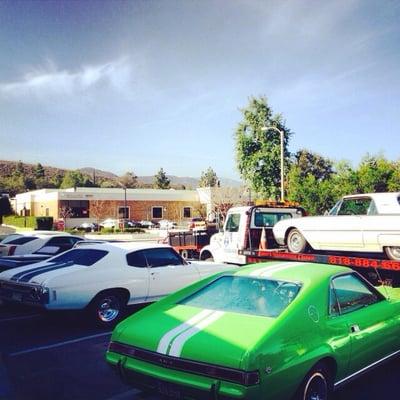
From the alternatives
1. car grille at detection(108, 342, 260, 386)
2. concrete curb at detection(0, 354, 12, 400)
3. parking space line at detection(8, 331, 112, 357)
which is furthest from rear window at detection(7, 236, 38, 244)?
car grille at detection(108, 342, 260, 386)

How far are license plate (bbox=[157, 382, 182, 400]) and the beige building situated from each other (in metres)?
48.4

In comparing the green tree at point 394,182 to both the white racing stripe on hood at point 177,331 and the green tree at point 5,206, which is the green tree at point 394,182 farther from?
the green tree at point 5,206

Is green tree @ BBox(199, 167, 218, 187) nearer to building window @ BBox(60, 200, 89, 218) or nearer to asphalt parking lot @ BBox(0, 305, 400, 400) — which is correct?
building window @ BBox(60, 200, 89, 218)

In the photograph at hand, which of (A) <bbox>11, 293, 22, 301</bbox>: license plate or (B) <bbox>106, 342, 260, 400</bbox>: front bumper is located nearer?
(B) <bbox>106, 342, 260, 400</bbox>: front bumper

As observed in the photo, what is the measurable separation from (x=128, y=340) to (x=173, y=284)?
14.4ft

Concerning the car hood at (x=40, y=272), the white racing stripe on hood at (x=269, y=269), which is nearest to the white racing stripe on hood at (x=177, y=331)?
the white racing stripe on hood at (x=269, y=269)

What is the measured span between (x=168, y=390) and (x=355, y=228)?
22.2ft

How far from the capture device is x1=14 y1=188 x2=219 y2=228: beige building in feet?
176

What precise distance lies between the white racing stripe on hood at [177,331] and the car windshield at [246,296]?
0.22 m

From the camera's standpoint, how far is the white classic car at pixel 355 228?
907 cm

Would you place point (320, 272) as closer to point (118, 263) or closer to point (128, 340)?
point (128, 340)

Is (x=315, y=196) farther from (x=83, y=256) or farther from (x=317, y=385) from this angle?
(x=317, y=385)

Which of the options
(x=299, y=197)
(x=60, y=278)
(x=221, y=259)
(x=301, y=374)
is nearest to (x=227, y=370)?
(x=301, y=374)

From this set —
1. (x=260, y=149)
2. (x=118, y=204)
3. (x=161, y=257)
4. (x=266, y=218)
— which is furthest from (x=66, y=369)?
(x=118, y=204)
